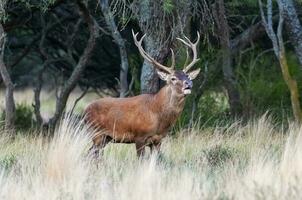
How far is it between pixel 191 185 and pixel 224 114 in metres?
8.34

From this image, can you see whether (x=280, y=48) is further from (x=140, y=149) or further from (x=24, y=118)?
(x=24, y=118)

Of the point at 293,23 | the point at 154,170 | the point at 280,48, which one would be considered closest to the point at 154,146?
the point at 154,170

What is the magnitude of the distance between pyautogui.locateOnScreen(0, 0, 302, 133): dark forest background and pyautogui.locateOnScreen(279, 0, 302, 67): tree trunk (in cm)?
2

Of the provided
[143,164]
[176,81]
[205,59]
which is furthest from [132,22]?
[143,164]

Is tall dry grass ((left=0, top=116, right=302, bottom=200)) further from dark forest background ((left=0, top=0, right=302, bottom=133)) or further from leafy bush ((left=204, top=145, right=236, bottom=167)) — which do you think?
dark forest background ((left=0, top=0, right=302, bottom=133))

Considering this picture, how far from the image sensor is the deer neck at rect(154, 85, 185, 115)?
39.0 ft

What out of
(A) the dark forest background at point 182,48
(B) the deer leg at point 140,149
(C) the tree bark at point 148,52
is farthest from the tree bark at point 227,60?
(B) the deer leg at point 140,149

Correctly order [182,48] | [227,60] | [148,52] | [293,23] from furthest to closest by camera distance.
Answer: [227,60] < [182,48] < [148,52] < [293,23]

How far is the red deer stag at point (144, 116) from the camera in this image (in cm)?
1186

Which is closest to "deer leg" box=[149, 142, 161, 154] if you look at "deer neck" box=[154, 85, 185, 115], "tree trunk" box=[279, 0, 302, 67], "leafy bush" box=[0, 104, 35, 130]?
"deer neck" box=[154, 85, 185, 115]

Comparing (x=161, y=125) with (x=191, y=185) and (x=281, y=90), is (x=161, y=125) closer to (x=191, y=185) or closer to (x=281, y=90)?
(x=191, y=185)

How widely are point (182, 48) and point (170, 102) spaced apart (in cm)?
299

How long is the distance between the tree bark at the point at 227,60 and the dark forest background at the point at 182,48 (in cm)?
2

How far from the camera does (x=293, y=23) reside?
46.9 feet
